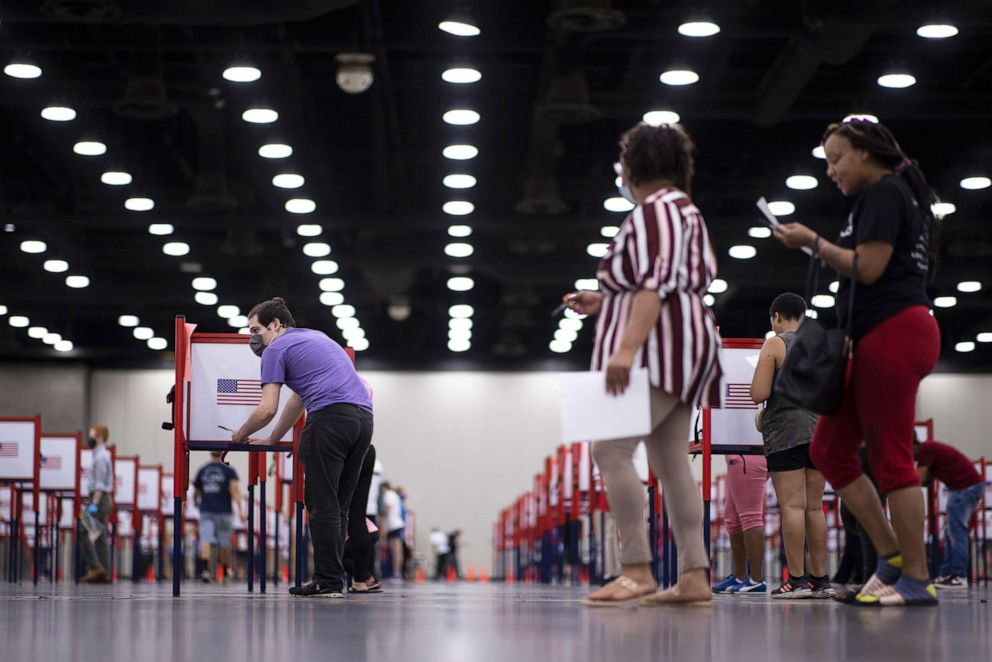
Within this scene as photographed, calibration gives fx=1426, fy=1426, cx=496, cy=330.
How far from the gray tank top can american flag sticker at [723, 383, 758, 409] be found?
100 centimetres

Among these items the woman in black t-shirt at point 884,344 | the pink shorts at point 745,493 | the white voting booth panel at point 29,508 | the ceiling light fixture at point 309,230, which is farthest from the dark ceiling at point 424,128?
the woman in black t-shirt at point 884,344

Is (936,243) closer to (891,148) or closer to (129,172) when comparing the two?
(891,148)

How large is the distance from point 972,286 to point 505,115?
9.85 m

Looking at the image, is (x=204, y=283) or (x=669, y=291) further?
(x=204, y=283)

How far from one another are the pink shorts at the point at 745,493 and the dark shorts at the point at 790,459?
1.05 m

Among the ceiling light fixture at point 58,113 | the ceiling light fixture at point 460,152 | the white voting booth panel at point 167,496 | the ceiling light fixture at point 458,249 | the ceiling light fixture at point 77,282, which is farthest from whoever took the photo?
the white voting booth panel at point 167,496

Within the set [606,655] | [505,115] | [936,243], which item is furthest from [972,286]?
[606,655]

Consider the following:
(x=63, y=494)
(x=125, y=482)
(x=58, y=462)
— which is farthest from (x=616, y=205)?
(x=63, y=494)

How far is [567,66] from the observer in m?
10.9

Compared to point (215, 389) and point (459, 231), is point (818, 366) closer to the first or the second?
point (215, 389)

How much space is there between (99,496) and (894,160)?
11363mm

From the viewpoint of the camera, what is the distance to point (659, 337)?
4246mm

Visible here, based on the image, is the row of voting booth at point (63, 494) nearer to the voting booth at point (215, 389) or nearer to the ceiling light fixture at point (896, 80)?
the voting booth at point (215, 389)

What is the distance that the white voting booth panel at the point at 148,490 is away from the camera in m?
18.5
